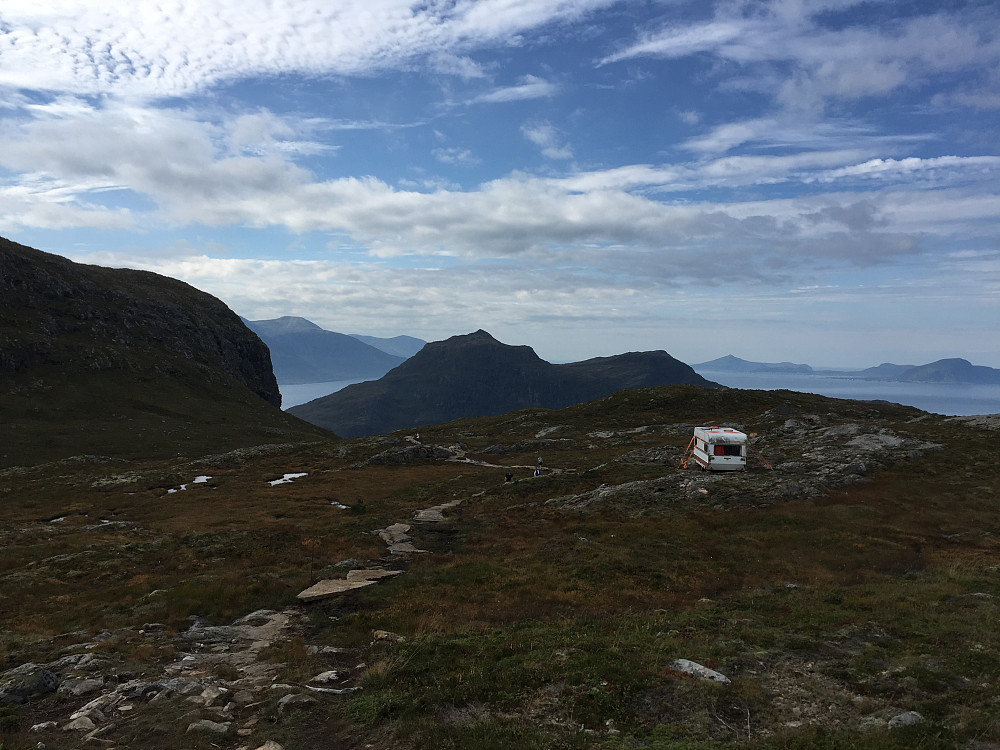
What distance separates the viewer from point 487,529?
39500 millimetres

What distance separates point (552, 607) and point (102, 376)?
554ft

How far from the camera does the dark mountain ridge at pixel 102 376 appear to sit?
110375mm

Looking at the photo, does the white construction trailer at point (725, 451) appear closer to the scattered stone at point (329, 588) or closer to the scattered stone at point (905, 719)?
the scattered stone at point (329, 588)

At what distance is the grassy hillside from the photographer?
12258mm

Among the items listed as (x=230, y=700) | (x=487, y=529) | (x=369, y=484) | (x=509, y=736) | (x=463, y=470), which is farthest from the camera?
(x=463, y=470)

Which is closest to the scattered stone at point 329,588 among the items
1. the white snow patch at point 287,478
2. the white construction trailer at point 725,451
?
the white construction trailer at point 725,451

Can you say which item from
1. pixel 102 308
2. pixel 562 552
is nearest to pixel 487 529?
pixel 562 552

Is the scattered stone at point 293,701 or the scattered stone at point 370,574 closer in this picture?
the scattered stone at point 293,701

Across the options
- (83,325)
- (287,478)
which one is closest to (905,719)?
(287,478)

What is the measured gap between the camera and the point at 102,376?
142625mm

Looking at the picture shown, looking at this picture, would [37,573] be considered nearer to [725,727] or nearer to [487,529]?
[487,529]

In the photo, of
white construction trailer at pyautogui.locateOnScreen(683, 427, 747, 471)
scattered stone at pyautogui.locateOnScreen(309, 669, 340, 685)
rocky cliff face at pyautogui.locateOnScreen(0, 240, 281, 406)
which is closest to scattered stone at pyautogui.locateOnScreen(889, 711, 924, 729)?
scattered stone at pyautogui.locateOnScreen(309, 669, 340, 685)

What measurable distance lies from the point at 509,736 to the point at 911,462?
55835mm

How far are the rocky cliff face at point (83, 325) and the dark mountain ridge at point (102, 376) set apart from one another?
0.33 m
